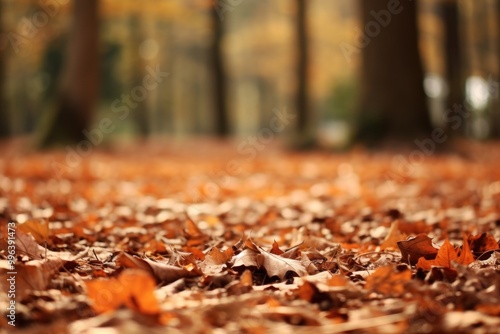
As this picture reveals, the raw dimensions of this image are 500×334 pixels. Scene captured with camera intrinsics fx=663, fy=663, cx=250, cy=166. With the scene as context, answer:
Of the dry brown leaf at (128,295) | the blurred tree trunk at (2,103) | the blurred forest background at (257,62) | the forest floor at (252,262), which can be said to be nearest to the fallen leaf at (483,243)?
the forest floor at (252,262)

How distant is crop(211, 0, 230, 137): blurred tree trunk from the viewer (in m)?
22.8

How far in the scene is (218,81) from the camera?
2298cm

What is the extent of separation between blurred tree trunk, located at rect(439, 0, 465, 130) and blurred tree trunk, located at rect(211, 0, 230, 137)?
748cm

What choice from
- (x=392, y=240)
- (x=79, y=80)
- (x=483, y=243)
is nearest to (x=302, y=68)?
(x=79, y=80)

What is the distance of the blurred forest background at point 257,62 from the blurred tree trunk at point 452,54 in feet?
0.12

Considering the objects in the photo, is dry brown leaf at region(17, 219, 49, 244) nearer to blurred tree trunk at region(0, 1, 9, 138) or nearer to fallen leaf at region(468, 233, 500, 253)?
fallen leaf at region(468, 233, 500, 253)

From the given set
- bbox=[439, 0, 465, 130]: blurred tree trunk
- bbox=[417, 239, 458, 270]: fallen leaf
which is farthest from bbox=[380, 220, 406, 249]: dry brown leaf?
bbox=[439, 0, 465, 130]: blurred tree trunk

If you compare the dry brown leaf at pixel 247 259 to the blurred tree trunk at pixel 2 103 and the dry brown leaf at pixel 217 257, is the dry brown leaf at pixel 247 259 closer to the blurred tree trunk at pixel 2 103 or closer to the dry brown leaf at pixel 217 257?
the dry brown leaf at pixel 217 257

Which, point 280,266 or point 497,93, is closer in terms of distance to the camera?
point 280,266

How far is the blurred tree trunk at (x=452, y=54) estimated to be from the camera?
1906 centimetres

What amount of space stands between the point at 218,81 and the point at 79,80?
9201mm

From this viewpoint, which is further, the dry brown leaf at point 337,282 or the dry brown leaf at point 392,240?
the dry brown leaf at point 392,240

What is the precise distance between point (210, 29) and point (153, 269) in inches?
843

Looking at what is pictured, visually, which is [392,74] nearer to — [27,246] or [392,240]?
[392,240]
